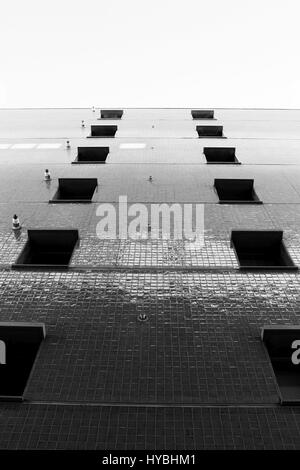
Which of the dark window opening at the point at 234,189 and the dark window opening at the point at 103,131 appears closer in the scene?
the dark window opening at the point at 234,189

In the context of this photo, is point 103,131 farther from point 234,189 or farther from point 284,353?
point 284,353

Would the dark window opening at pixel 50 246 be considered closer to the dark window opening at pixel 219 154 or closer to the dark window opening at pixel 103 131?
the dark window opening at pixel 219 154

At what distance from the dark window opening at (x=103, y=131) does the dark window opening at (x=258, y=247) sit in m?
14.3

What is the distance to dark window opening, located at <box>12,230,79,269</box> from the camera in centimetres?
1184

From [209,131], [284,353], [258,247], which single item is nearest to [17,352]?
[284,353]

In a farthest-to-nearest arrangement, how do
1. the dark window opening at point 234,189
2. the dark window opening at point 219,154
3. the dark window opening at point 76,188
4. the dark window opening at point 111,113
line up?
the dark window opening at point 111,113
the dark window opening at point 219,154
the dark window opening at point 76,188
the dark window opening at point 234,189

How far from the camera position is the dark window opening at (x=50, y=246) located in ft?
38.9

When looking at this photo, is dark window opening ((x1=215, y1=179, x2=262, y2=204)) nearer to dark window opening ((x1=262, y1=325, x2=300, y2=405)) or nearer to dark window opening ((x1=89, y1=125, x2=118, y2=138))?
dark window opening ((x1=262, y1=325, x2=300, y2=405))

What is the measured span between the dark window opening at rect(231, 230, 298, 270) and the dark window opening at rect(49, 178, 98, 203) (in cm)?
661

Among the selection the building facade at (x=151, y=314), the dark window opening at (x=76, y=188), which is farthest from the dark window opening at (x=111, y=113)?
the dark window opening at (x=76, y=188)

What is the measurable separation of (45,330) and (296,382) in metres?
5.27

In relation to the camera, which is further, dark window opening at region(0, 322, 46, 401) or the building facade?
dark window opening at region(0, 322, 46, 401)

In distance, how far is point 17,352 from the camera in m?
8.46

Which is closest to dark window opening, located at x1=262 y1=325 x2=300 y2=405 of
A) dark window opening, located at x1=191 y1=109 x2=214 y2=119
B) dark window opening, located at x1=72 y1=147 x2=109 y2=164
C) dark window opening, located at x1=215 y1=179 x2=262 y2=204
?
dark window opening, located at x1=215 y1=179 x2=262 y2=204
